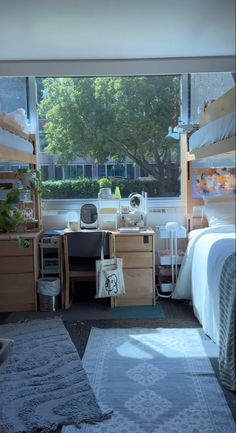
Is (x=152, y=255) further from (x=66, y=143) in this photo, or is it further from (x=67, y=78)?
(x=67, y=78)

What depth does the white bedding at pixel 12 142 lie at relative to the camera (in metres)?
2.52

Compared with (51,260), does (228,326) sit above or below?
below

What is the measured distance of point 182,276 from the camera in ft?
11.4

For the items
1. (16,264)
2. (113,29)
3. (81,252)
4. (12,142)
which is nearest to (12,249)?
(16,264)

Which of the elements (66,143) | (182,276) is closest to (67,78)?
(66,143)

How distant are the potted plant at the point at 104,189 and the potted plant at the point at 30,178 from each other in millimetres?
529

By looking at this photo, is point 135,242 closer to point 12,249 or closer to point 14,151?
point 12,249

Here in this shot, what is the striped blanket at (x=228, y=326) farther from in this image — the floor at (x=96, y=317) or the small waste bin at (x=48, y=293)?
the small waste bin at (x=48, y=293)

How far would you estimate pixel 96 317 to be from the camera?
126 inches

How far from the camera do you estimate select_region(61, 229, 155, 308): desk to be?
3396 mm

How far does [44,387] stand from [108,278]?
1.24 metres

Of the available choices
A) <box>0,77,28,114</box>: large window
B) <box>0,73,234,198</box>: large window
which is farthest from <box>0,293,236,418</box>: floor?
<box>0,77,28,114</box>: large window

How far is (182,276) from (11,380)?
5.46 feet

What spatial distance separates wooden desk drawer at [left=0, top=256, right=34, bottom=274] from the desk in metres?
0.52
